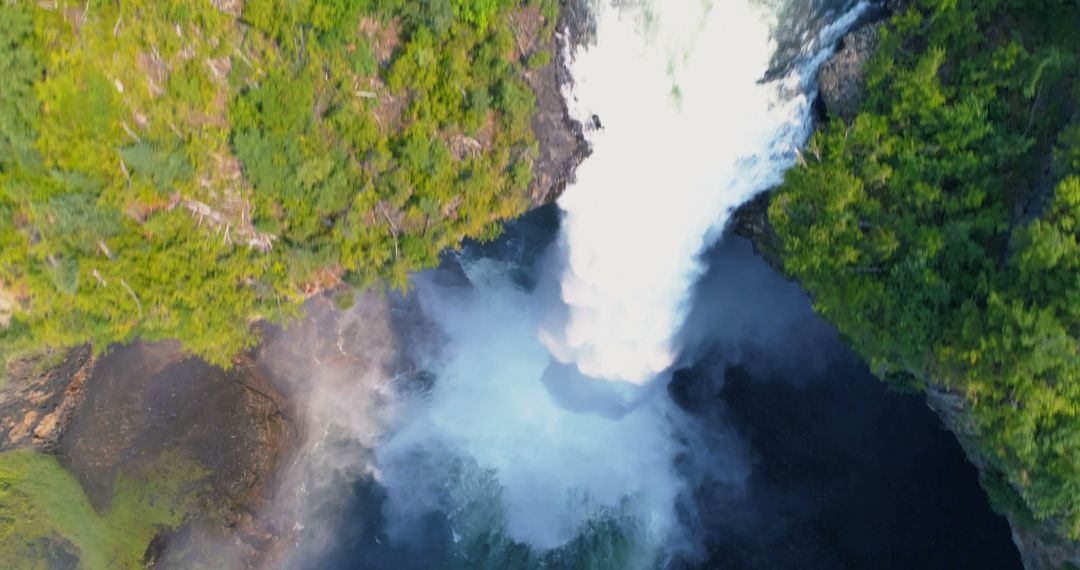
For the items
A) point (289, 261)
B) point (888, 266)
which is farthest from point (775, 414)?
point (289, 261)

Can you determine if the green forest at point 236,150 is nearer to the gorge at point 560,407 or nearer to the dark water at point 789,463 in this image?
the gorge at point 560,407

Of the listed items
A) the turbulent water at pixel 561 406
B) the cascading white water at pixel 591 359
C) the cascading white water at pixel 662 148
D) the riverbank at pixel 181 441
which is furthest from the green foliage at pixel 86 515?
the cascading white water at pixel 662 148

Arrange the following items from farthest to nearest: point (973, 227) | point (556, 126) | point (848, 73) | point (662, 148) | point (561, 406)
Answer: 1. point (561, 406)
2. point (556, 126)
3. point (662, 148)
4. point (848, 73)
5. point (973, 227)

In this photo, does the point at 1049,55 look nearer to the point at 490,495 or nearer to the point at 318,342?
the point at 490,495

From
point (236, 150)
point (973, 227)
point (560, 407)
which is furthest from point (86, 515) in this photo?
point (973, 227)

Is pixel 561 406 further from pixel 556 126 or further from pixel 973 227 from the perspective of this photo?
pixel 973 227

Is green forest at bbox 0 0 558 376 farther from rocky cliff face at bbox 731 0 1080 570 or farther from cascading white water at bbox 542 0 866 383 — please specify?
rocky cliff face at bbox 731 0 1080 570

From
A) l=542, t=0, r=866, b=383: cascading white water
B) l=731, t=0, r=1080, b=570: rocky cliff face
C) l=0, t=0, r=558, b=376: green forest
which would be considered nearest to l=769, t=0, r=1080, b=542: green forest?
l=731, t=0, r=1080, b=570: rocky cliff face

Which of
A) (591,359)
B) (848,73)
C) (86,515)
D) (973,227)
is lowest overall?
(86,515)
